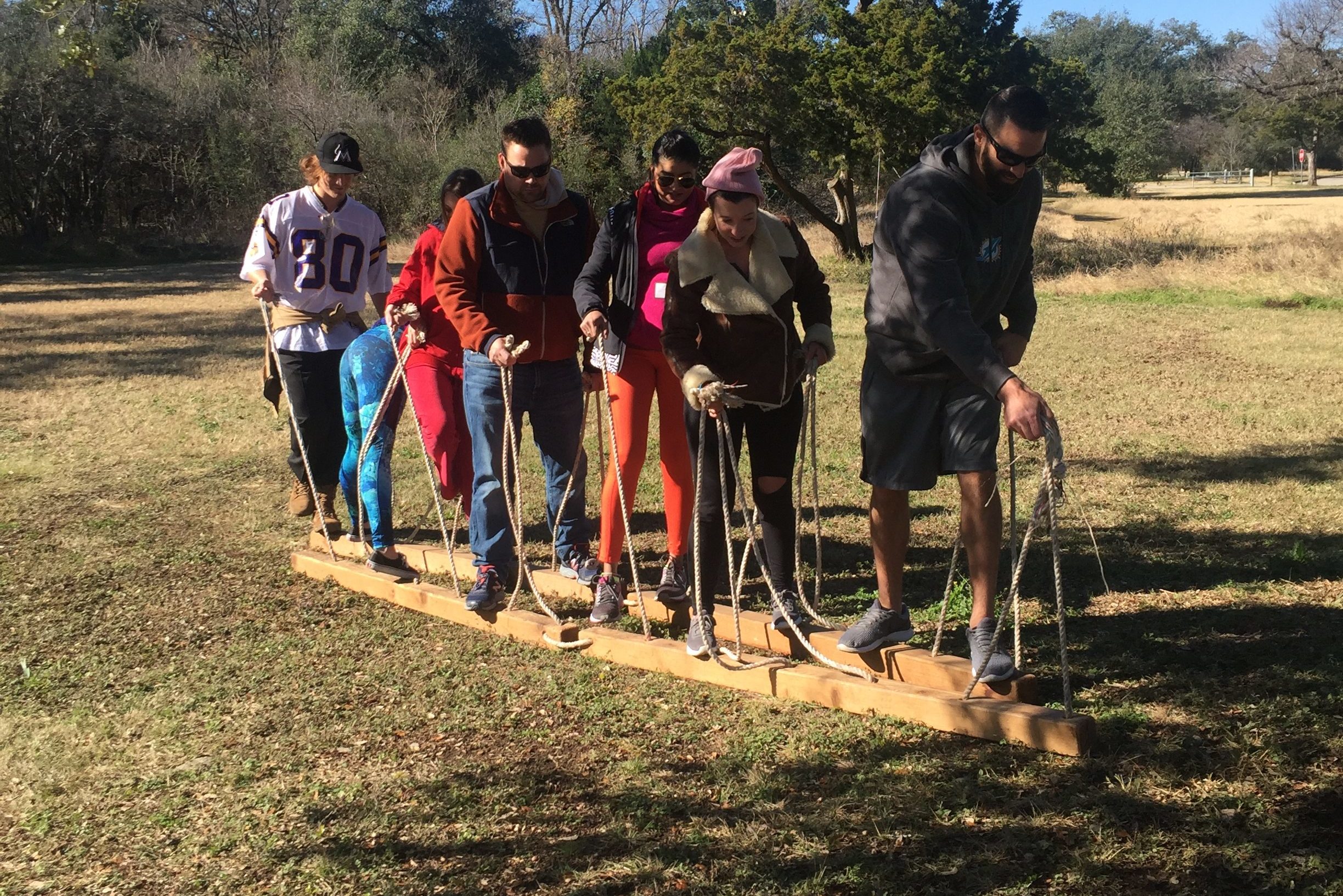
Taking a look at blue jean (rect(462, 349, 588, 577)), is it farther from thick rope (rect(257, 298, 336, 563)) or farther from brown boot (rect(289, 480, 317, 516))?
brown boot (rect(289, 480, 317, 516))

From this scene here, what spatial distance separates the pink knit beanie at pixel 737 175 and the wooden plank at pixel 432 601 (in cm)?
199

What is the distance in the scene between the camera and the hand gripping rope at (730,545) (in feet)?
14.0

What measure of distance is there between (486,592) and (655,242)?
175 centimetres

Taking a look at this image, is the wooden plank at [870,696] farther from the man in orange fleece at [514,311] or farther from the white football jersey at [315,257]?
the white football jersey at [315,257]

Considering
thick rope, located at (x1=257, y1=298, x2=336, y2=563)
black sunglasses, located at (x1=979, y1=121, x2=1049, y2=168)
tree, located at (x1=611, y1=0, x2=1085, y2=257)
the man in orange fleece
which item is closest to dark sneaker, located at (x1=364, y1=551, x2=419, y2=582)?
thick rope, located at (x1=257, y1=298, x2=336, y2=563)

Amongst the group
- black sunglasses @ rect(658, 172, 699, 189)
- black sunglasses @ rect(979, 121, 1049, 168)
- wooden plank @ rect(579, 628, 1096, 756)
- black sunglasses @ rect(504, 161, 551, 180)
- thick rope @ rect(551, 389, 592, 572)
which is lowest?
wooden plank @ rect(579, 628, 1096, 756)

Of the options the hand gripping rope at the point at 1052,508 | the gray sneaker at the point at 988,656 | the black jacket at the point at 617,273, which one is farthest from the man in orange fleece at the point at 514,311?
the hand gripping rope at the point at 1052,508

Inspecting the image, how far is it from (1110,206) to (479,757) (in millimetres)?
50016

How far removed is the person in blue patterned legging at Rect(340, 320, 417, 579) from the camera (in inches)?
237

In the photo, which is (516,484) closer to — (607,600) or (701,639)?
(607,600)

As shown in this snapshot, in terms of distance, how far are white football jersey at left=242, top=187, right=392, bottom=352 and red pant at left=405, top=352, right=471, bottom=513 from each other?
0.62m

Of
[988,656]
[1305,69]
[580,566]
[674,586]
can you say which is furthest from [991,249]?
[1305,69]

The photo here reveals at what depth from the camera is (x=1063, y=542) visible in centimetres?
633

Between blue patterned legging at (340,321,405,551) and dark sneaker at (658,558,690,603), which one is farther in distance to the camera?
blue patterned legging at (340,321,405,551)
